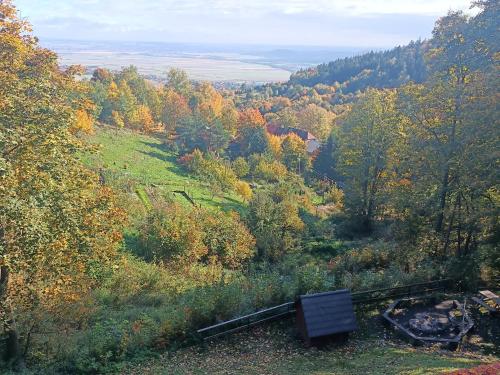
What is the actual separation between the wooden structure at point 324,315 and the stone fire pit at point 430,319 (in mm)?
1817

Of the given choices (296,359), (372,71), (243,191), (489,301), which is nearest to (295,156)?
(243,191)

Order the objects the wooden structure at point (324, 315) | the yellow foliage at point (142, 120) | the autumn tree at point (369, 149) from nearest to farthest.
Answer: the wooden structure at point (324, 315) → the autumn tree at point (369, 149) → the yellow foliage at point (142, 120)

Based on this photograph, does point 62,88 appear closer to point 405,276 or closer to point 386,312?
point 386,312

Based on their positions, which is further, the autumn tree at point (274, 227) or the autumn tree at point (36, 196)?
the autumn tree at point (274, 227)

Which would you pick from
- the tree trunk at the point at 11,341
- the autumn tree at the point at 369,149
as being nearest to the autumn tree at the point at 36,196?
the tree trunk at the point at 11,341

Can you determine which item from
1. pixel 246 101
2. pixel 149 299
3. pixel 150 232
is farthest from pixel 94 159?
pixel 246 101

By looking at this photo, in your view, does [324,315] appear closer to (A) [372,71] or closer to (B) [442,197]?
(B) [442,197]

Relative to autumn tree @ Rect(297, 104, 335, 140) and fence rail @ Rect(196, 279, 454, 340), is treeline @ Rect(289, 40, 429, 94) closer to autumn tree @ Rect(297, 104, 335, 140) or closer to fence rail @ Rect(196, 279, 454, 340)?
autumn tree @ Rect(297, 104, 335, 140)

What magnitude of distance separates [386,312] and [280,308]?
372 centimetres

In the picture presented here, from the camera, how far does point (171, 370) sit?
12.5m

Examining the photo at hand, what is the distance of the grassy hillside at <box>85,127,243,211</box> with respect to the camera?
4291 centimetres

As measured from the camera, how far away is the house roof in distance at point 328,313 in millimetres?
13602

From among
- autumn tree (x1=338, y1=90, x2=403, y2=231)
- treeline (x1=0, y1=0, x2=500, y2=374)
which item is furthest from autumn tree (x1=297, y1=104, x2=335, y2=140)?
treeline (x1=0, y1=0, x2=500, y2=374)

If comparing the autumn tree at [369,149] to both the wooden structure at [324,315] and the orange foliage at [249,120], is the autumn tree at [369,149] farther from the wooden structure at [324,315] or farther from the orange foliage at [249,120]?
the orange foliage at [249,120]
